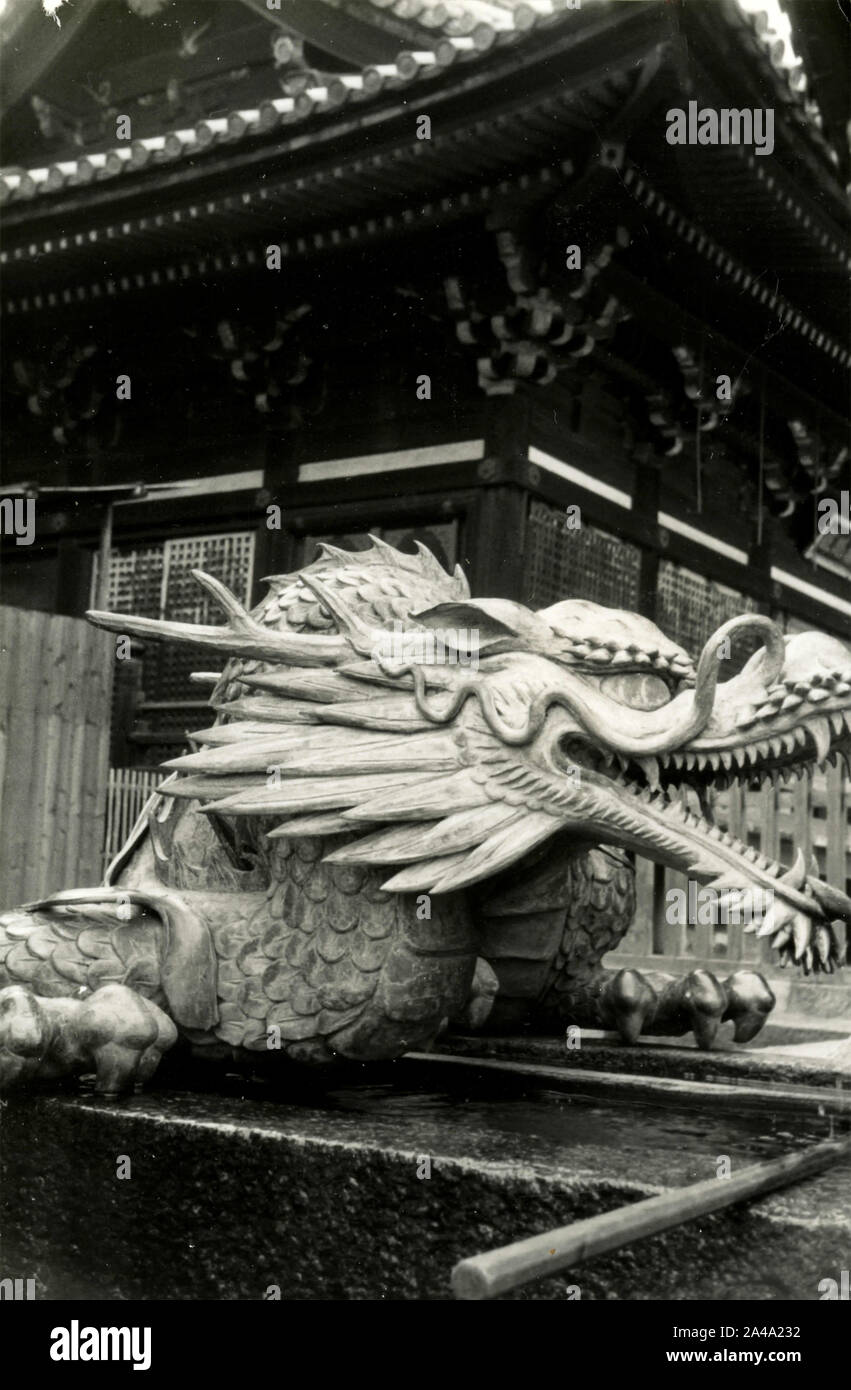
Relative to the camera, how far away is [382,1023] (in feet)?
7.23

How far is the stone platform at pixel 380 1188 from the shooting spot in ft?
5.17

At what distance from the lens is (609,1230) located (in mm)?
1365

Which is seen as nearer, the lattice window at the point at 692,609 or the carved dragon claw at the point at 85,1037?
the carved dragon claw at the point at 85,1037

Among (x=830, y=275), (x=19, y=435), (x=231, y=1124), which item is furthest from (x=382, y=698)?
(x=19, y=435)

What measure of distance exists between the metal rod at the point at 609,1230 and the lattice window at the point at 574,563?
17.1 ft

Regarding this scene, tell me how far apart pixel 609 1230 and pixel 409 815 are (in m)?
0.87

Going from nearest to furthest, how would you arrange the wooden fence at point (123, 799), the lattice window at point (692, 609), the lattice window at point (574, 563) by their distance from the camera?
the lattice window at point (574, 563) < the wooden fence at point (123, 799) < the lattice window at point (692, 609)

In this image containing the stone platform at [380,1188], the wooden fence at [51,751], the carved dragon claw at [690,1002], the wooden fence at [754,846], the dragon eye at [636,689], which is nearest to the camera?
the stone platform at [380,1188]

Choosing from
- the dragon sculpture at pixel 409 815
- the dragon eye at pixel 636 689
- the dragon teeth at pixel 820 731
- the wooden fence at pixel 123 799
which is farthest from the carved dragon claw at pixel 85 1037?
the wooden fence at pixel 123 799

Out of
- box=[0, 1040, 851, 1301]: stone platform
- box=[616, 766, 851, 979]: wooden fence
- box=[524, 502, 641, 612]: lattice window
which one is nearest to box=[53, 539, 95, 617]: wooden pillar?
box=[524, 502, 641, 612]: lattice window

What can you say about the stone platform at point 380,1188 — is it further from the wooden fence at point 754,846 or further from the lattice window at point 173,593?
the lattice window at point 173,593

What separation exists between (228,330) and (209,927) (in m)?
5.43

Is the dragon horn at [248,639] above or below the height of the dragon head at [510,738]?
above

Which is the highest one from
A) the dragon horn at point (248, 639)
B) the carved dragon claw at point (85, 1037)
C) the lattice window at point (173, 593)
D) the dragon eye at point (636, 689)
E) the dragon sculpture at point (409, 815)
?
the lattice window at point (173, 593)
